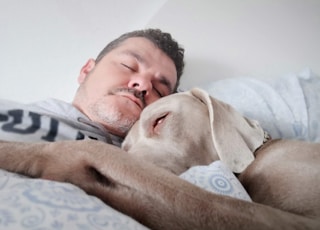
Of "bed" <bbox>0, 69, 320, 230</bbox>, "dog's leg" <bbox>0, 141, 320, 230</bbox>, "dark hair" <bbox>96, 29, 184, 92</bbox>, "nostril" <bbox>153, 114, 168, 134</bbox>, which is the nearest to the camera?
"bed" <bbox>0, 69, 320, 230</bbox>

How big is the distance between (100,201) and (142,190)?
0.28 ft

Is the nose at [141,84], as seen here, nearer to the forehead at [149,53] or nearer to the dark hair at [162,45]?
the forehead at [149,53]

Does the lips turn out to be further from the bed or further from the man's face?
the bed

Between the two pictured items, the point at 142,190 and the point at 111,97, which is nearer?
the point at 142,190

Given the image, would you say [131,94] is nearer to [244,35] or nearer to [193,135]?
[193,135]

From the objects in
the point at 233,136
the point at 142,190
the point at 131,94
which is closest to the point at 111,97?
the point at 131,94

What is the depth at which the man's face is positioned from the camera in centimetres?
160

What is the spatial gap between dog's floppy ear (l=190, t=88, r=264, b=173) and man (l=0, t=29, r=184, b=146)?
449 mm

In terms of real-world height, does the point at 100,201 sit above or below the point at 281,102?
below

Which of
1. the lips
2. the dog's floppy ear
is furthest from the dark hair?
the dog's floppy ear

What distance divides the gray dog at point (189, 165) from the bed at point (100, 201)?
2.7 inches

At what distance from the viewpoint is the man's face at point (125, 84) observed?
1.60 metres

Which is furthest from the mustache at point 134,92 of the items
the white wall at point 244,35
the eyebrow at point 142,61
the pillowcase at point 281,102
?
the white wall at point 244,35

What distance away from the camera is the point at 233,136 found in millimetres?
1162
